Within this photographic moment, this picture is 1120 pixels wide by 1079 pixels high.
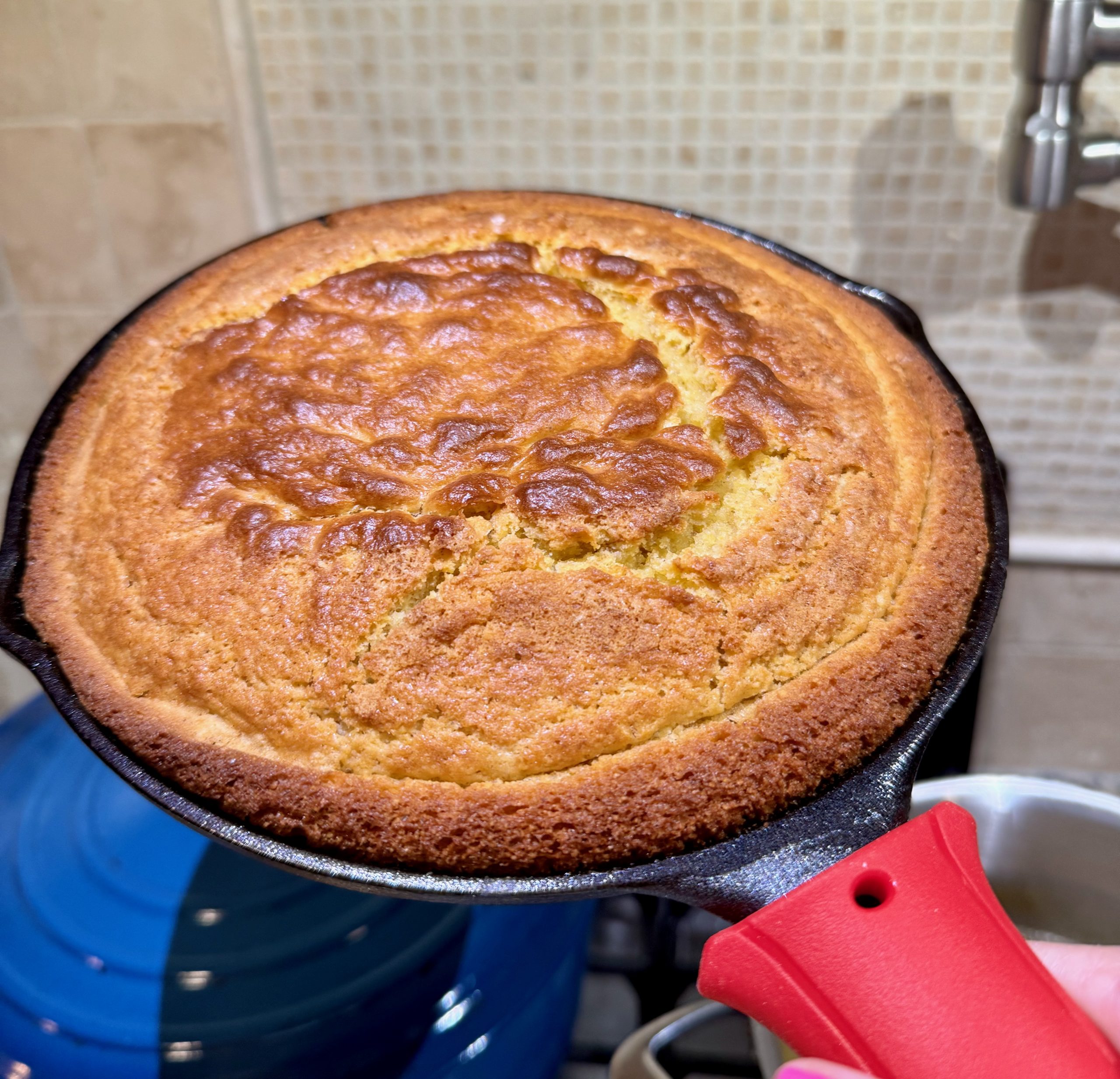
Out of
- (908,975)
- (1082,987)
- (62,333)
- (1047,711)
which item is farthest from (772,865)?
(62,333)

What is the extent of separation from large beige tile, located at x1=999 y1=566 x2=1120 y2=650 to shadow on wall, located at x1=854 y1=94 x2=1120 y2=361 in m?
0.39

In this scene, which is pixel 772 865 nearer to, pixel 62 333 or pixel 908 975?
pixel 908 975

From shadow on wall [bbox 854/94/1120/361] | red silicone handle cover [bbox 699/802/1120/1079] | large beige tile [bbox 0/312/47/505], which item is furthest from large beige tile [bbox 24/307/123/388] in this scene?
red silicone handle cover [bbox 699/802/1120/1079]

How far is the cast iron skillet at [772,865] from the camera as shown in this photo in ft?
1.49

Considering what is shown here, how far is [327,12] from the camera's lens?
123 cm

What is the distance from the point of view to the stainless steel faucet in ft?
3.02

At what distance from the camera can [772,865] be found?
1.63 ft

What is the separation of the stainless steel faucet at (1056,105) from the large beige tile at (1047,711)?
865mm

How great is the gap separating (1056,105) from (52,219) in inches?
56.8

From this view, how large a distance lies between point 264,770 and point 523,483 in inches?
9.6

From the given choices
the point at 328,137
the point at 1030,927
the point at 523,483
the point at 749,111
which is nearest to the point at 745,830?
the point at 523,483

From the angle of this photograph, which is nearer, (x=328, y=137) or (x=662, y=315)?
(x=662, y=315)

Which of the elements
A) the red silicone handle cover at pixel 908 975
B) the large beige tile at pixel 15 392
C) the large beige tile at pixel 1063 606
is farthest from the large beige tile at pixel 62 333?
the large beige tile at pixel 1063 606

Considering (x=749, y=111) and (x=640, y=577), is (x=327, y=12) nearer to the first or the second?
(x=749, y=111)
